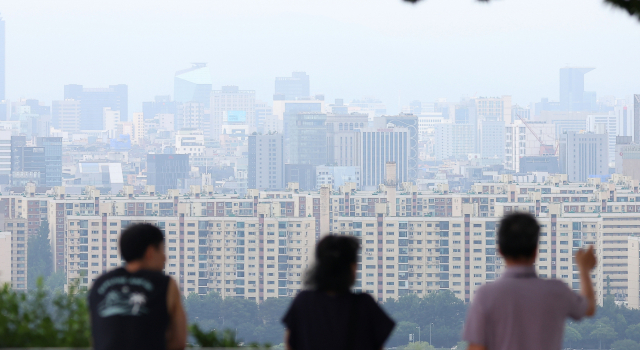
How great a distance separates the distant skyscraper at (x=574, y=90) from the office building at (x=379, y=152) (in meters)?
25.8

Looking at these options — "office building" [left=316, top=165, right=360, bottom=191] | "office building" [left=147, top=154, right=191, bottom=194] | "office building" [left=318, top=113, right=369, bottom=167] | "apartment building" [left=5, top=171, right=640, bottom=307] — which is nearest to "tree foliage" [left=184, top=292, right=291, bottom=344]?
"apartment building" [left=5, top=171, right=640, bottom=307]

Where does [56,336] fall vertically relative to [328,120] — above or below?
below

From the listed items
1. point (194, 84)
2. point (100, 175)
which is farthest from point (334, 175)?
point (194, 84)

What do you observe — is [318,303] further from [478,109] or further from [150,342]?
[478,109]

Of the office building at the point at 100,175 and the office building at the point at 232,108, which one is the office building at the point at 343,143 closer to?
Answer: the office building at the point at 100,175

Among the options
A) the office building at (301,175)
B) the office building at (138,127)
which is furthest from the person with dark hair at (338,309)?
Answer: the office building at (138,127)

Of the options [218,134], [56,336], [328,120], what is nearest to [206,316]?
[56,336]

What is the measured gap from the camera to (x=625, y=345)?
2517cm

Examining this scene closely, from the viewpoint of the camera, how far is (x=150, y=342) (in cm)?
94

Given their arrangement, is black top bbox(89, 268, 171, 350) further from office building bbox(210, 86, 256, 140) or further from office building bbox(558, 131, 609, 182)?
office building bbox(210, 86, 256, 140)

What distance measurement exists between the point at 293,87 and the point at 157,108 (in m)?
14.0

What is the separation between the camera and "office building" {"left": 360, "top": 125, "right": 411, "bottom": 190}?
198 feet

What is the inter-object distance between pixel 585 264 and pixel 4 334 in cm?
76

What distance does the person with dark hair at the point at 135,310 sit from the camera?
0.93m
